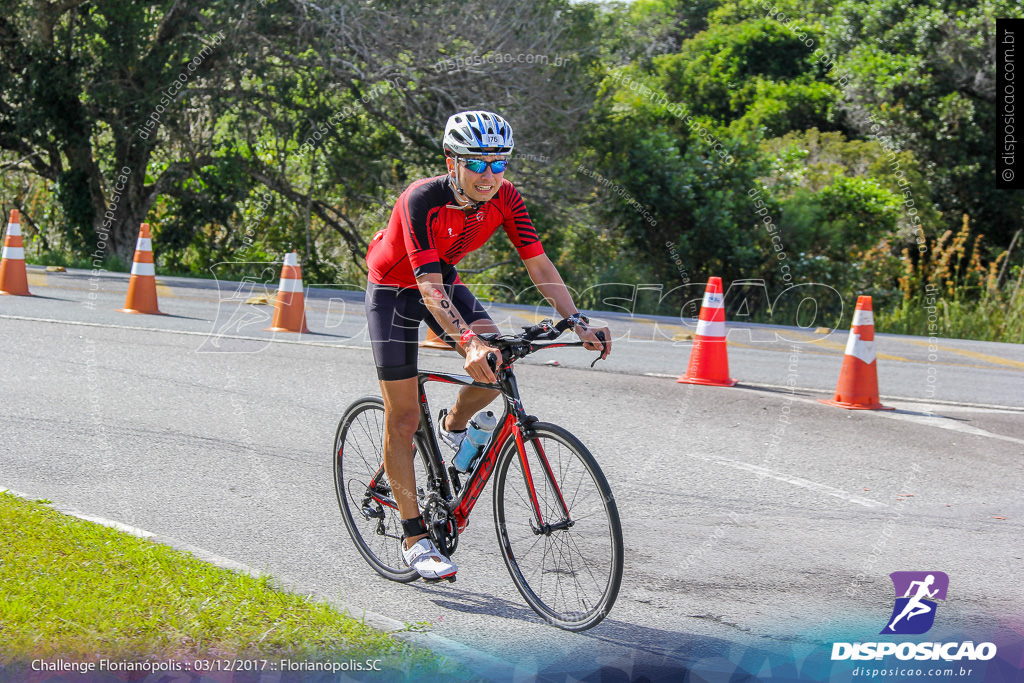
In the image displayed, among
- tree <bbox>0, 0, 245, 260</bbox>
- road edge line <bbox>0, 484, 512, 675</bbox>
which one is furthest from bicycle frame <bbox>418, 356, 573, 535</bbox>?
tree <bbox>0, 0, 245, 260</bbox>

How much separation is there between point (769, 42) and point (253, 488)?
75.3ft

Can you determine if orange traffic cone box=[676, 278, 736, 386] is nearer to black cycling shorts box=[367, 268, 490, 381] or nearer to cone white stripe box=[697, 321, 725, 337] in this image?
cone white stripe box=[697, 321, 725, 337]

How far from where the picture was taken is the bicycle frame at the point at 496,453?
4.09 meters

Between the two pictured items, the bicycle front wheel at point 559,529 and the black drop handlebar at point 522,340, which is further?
the black drop handlebar at point 522,340

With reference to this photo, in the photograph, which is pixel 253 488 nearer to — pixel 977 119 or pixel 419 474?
pixel 419 474

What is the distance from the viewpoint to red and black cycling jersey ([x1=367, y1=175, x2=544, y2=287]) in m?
4.21

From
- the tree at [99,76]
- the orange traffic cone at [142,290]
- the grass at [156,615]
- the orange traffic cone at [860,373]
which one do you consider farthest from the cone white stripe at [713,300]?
the tree at [99,76]

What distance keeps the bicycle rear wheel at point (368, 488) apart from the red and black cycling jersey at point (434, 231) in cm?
72

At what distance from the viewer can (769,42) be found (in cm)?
2567

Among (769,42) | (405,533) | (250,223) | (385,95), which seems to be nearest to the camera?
(405,533)

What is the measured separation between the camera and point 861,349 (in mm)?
8664

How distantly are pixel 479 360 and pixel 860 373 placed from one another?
227 inches

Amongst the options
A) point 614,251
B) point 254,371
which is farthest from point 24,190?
point 254,371

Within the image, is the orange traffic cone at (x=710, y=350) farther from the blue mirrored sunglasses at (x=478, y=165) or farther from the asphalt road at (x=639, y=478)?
Answer: the blue mirrored sunglasses at (x=478, y=165)
